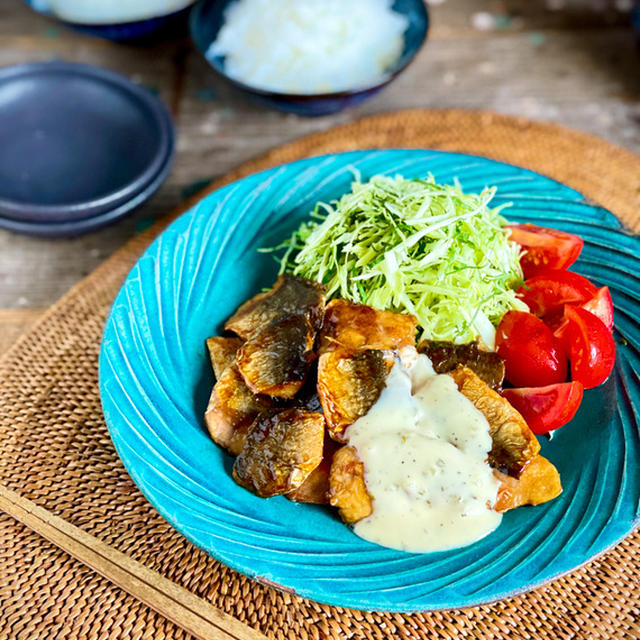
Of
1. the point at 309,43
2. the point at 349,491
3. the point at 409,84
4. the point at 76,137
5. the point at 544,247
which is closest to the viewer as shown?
the point at 349,491

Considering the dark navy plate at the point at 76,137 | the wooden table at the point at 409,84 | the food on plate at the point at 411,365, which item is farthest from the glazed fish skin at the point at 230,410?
the wooden table at the point at 409,84

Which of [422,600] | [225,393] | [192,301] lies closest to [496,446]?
[422,600]

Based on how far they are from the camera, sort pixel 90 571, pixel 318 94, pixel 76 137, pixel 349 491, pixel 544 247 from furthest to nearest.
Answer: pixel 76 137 → pixel 318 94 → pixel 544 247 → pixel 90 571 → pixel 349 491

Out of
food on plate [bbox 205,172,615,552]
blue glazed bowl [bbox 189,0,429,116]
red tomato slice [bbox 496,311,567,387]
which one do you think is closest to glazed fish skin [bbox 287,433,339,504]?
food on plate [bbox 205,172,615,552]

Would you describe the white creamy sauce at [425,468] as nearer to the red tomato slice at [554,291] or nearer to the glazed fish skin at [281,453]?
the glazed fish skin at [281,453]

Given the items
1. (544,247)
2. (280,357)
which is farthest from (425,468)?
(544,247)

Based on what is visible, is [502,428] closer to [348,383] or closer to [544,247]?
[348,383]

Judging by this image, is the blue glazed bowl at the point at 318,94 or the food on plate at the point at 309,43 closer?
the blue glazed bowl at the point at 318,94
